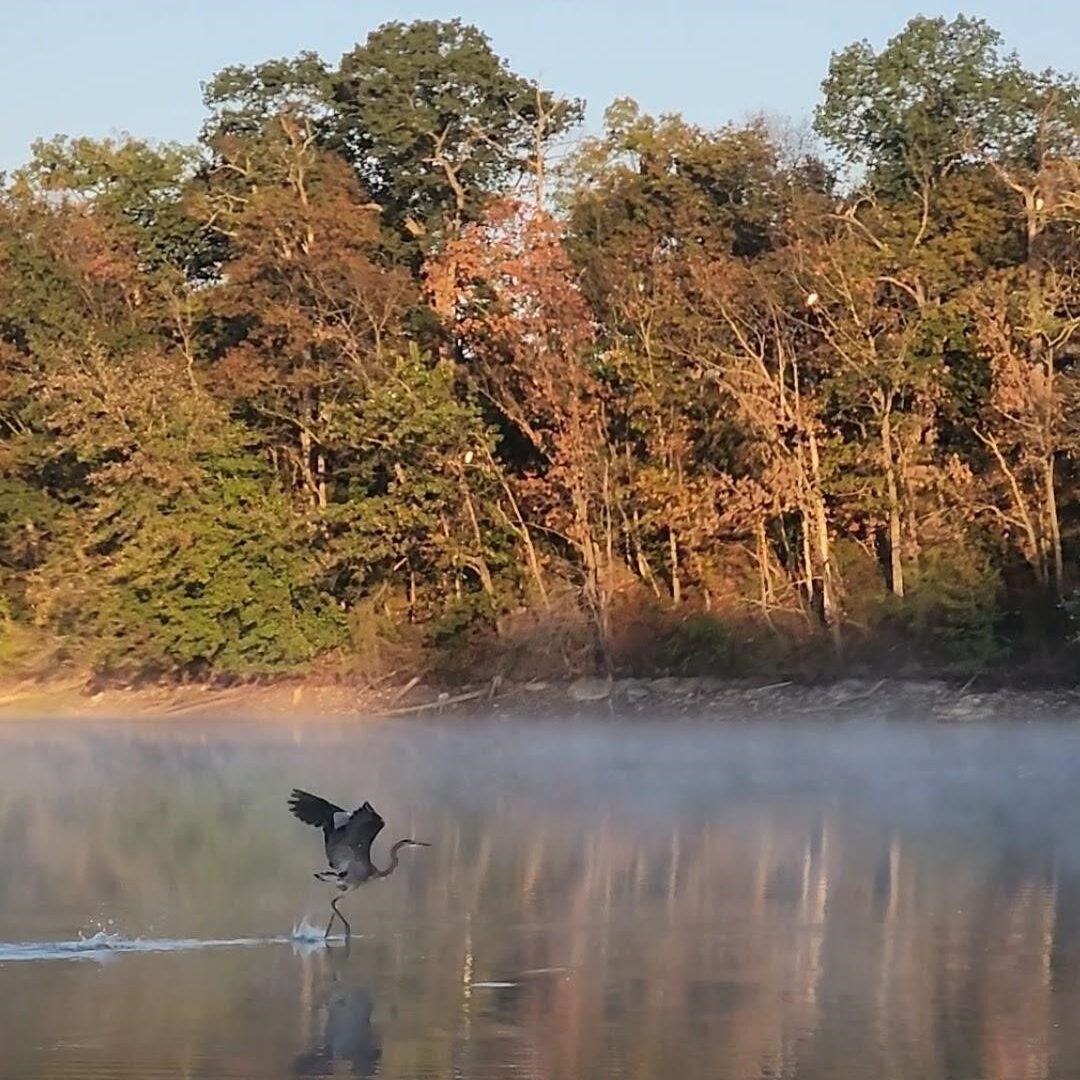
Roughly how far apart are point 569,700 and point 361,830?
22043 mm

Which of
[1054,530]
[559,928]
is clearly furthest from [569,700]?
[559,928]

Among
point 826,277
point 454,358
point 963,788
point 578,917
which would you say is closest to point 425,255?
point 454,358

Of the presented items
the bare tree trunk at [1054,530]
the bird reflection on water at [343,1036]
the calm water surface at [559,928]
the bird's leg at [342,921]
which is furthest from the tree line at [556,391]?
the bird reflection on water at [343,1036]

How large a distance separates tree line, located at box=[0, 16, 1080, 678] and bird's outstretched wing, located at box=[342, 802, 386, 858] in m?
21.1

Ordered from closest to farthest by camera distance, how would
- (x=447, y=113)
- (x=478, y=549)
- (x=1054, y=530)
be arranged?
(x=1054, y=530) → (x=478, y=549) → (x=447, y=113)

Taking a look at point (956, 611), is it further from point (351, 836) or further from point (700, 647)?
point (351, 836)

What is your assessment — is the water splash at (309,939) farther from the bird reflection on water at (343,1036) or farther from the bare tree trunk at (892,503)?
the bare tree trunk at (892,503)

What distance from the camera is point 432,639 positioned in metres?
36.3

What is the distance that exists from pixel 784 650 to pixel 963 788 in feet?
37.0

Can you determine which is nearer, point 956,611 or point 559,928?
point 559,928

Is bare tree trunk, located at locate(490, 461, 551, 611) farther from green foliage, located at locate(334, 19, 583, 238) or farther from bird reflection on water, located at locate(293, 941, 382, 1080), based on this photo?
bird reflection on water, located at locate(293, 941, 382, 1080)

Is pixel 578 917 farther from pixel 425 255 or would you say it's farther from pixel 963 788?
pixel 425 255

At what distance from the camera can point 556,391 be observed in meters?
35.3

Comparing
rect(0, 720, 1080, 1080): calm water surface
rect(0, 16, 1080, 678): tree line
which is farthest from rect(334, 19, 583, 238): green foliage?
rect(0, 720, 1080, 1080): calm water surface
